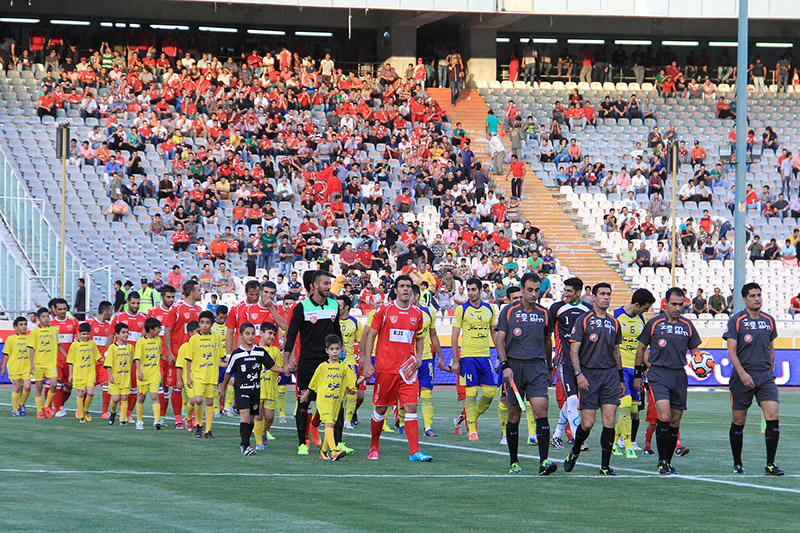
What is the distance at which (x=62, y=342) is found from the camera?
21.7 metres

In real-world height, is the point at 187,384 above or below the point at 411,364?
→ below

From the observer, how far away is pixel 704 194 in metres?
40.1

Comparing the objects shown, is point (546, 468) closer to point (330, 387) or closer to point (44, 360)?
point (330, 387)

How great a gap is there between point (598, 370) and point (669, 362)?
0.90m

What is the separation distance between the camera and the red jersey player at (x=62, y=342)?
21219 millimetres

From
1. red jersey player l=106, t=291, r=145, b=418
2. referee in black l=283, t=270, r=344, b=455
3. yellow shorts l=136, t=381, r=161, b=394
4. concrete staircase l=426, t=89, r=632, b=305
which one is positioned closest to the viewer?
referee in black l=283, t=270, r=344, b=455

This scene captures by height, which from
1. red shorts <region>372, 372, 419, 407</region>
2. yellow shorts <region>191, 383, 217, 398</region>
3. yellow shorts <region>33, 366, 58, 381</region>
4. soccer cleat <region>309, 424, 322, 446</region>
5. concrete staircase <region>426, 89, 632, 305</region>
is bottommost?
soccer cleat <region>309, 424, 322, 446</region>

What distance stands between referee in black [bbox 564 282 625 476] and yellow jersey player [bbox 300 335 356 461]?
285 centimetres

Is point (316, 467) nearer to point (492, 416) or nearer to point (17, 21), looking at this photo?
point (492, 416)

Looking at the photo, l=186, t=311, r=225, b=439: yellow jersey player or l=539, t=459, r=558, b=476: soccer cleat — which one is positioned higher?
l=186, t=311, r=225, b=439: yellow jersey player

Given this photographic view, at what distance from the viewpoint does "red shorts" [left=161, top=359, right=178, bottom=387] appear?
19.0 m

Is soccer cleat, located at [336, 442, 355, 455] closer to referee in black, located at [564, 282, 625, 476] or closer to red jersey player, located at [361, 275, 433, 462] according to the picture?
red jersey player, located at [361, 275, 433, 462]

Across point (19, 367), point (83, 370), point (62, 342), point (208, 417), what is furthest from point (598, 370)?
point (19, 367)

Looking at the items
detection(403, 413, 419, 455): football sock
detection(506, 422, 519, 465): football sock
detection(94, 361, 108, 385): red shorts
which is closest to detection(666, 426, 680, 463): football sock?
detection(506, 422, 519, 465): football sock
